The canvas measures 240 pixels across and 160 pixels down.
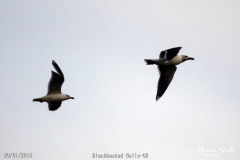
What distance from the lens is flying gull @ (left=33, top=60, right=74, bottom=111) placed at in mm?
31719

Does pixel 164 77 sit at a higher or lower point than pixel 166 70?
lower

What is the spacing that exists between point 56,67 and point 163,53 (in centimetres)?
689

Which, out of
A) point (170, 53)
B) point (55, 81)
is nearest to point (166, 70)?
point (170, 53)

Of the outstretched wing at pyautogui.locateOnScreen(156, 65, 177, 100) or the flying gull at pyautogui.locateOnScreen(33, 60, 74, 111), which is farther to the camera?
the outstretched wing at pyautogui.locateOnScreen(156, 65, 177, 100)

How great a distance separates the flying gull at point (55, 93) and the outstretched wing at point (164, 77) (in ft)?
20.5

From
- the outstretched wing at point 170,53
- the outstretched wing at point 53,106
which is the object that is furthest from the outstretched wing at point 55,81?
the outstretched wing at point 170,53

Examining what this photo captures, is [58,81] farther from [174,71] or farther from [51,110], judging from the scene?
[174,71]

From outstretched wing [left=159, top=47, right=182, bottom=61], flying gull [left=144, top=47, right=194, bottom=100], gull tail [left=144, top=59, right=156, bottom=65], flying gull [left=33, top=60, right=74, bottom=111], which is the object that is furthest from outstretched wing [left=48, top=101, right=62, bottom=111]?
outstretched wing [left=159, top=47, right=182, bottom=61]

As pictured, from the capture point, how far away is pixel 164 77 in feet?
109

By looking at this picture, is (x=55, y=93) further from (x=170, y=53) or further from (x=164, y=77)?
(x=170, y=53)

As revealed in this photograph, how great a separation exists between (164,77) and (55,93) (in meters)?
7.35

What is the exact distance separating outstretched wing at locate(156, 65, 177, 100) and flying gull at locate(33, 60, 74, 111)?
6.25 m

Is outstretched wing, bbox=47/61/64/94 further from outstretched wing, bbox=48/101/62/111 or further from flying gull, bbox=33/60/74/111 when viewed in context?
outstretched wing, bbox=48/101/62/111

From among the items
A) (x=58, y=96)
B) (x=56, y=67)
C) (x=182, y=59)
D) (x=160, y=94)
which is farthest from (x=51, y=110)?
(x=182, y=59)
